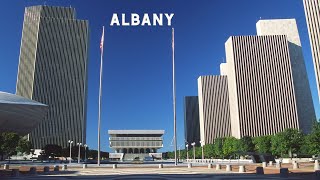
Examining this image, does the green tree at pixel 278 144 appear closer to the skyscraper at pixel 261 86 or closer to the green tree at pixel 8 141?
the green tree at pixel 8 141

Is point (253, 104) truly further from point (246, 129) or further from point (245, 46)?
point (245, 46)

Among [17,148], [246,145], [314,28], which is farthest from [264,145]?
[17,148]

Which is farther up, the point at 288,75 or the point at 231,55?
the point at 231,55

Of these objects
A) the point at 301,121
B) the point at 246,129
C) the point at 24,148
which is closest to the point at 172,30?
the point at 24,148

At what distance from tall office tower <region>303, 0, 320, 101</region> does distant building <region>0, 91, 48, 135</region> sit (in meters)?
79.3

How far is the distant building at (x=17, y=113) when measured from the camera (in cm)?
8562

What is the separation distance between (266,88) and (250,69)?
44.2ft

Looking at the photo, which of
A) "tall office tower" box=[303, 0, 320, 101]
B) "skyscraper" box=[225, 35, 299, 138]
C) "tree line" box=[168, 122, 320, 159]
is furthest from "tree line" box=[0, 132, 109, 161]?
"tall office tower" box=[303, 0, 320, 101]

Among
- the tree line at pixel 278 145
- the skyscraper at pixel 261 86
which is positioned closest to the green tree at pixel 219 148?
the tree line at pixel 278 145

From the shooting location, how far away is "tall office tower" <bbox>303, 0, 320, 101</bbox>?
9544 cm

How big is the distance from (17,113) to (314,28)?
85.0 meters

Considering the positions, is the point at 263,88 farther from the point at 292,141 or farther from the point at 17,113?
the point at 17,113

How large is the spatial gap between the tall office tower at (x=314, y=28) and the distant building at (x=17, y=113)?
79.3 m

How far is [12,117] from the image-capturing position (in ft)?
294
